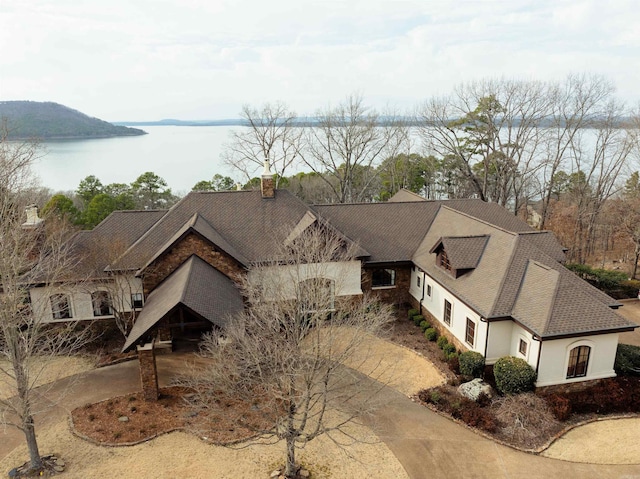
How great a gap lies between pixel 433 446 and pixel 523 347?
18.6 feet

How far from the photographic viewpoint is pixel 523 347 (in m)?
16.4

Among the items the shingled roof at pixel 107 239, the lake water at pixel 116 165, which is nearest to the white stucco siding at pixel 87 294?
the shingled roof at pixel 107 239

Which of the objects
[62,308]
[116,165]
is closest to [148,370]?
[62,308]

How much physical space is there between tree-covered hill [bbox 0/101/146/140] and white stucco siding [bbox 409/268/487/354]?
73.8 metres

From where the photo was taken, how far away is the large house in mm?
15805

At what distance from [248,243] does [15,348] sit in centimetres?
1159

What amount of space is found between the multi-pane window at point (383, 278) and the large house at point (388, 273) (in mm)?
57

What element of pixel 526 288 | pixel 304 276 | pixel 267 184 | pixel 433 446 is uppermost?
pixel 267 184

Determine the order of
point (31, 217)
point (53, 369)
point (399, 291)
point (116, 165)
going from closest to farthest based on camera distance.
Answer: point (53, 369) → point (31, 217) → point (399, 291) → point (116, 165)

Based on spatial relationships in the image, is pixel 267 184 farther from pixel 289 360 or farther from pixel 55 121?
pixel 55 121

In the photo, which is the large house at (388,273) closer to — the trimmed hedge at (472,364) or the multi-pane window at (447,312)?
the multi-pane window at (447,312)

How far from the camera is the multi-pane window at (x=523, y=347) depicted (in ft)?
53.3

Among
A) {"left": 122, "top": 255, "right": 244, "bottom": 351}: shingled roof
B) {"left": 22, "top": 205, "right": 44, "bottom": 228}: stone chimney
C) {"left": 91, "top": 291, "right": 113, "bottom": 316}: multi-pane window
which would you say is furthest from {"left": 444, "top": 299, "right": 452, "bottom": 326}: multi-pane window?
{"left": 22, "top": 205, "right": 44, "bottom": 228}: stone chimney

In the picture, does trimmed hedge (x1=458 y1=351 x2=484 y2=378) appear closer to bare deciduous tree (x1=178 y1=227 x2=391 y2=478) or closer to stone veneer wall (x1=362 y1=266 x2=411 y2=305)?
bare deciduous tree (x1=178 y1=227 x2=391 y2=478)
